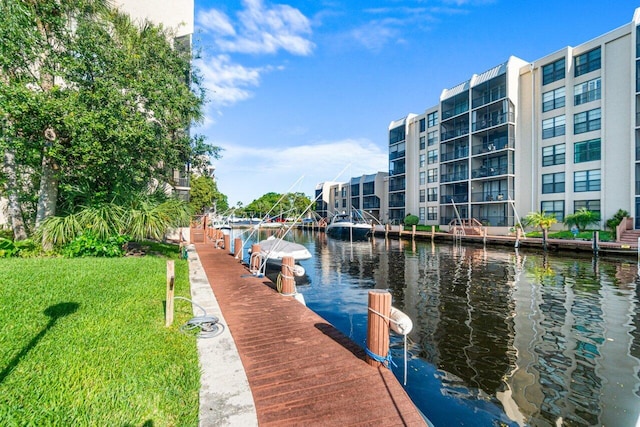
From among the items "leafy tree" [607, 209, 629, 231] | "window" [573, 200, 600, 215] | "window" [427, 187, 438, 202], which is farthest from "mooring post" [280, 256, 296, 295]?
"window" [427, 187, 438, 202]

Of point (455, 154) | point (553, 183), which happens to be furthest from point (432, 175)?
point (553, 183)

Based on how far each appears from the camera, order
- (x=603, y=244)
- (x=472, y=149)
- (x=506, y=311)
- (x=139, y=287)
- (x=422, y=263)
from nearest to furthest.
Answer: (x=139, y=287) → (x=506, y=311) → (x=422, y=263) → (x=603, y=244) → (x=472, y=149)

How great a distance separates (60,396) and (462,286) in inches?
627

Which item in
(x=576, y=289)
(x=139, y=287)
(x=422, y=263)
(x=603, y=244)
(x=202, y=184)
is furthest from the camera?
(x=202, y=184)

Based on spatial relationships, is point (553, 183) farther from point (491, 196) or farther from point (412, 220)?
point (412, 220)

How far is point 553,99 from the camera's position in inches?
1432

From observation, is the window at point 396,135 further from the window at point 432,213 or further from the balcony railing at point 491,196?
the balcony railing at point 491,196

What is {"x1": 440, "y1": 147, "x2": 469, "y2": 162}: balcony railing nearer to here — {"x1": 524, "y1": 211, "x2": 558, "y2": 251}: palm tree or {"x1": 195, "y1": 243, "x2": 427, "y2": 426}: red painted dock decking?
{"x1": 524, "y1": 211, "x2": 558, "y2": 251}: palm tree

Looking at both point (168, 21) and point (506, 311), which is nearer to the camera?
point (506, 311)

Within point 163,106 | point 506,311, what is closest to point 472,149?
point 506,311

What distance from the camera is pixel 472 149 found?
44.2 metres

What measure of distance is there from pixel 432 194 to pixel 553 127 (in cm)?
1875

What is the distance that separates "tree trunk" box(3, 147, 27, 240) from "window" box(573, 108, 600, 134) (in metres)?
45.8

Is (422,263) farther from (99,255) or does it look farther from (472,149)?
(472,149)
